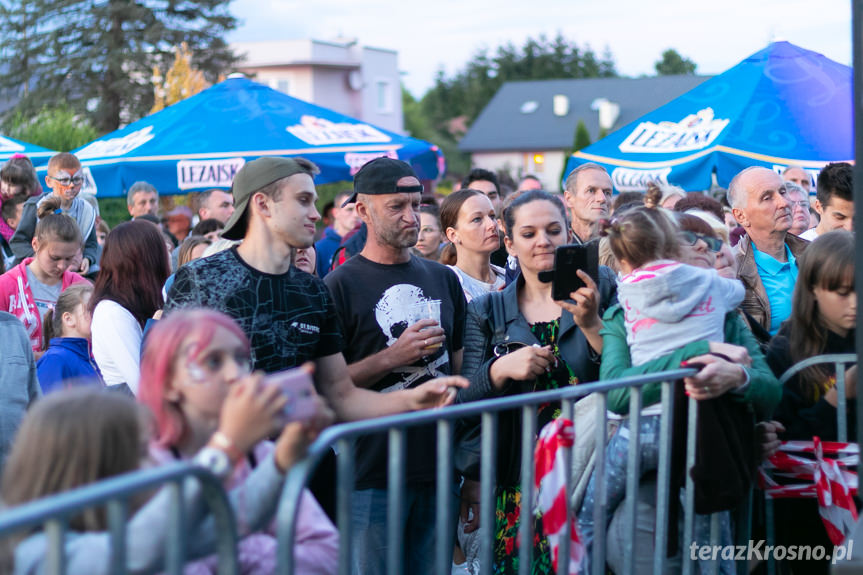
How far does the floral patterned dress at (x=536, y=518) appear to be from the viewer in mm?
3814

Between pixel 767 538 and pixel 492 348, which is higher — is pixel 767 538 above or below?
below

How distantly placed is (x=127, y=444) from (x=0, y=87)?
137 ft

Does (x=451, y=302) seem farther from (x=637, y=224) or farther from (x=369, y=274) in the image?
(x=637, y=224)

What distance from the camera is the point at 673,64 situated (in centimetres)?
9162

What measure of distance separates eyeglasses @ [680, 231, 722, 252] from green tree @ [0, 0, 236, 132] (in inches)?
1415

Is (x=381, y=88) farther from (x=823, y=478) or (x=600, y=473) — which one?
(x=600, y=473)

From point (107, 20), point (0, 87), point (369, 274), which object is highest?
point (107, 20)

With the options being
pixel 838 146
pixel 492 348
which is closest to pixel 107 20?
pixel 838 146

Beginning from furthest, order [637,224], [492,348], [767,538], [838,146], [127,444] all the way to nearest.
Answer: [838,146], [492,348], [767,538], [637,224], [127,444]

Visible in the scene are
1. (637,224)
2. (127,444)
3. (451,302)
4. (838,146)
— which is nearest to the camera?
(127,444)

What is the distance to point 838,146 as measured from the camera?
24.9 ft

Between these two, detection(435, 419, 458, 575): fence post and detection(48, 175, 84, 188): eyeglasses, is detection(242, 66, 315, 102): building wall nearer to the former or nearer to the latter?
detection(48, 175, 84, 188): eyeglasses

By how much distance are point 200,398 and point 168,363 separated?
120 millimetres

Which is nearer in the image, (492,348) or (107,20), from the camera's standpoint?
(492,348)
